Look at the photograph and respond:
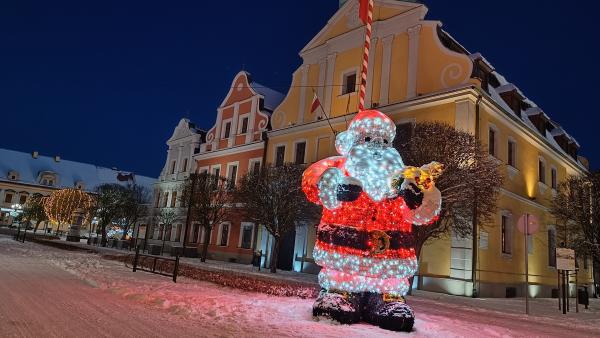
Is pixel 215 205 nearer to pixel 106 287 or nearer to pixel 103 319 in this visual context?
pixel 106 287

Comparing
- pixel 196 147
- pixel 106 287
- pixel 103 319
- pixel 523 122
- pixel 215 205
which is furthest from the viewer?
pixel 196 147

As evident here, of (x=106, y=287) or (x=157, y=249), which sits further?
(x=157, y=249)

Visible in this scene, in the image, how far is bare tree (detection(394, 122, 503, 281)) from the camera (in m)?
13.4

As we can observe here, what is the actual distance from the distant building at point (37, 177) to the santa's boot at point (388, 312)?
60.3m

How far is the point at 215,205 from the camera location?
2683 centimetres

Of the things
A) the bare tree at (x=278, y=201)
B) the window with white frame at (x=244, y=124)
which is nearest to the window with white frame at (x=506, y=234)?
the bare tree at (x=278, y=201)

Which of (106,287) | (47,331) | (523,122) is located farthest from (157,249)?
(47,331)

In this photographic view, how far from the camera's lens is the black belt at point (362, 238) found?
6.54 meters

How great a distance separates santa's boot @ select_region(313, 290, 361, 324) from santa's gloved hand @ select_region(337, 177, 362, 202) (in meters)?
1.52

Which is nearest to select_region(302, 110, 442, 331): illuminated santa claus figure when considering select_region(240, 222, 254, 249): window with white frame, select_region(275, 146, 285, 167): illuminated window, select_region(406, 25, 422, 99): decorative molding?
select_region(406, 25, 422, 99): decorative molding

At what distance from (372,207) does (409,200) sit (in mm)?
689

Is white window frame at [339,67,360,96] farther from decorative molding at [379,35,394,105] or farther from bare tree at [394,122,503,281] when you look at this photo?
bare tree at [394,122,503,281]

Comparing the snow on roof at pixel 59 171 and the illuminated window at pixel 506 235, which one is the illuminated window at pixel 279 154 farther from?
the snow on roof at pixel 59 171

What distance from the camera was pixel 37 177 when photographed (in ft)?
220
